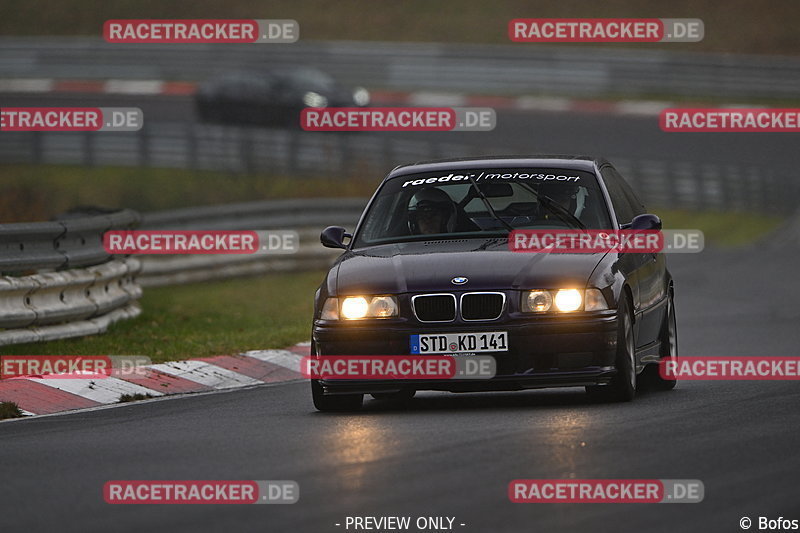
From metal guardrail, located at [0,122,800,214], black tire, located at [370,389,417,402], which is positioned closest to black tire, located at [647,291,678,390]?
black tire, located at [370,389,417,402]

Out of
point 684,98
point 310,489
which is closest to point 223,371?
point 310,489

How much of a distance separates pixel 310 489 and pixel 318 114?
3249 centimetres

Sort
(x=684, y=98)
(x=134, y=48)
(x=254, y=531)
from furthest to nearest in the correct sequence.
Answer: (x=134, y=48) → (x=684, y=98) → (x=254, y=531)

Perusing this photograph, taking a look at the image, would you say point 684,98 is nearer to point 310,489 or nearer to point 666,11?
point 666,11

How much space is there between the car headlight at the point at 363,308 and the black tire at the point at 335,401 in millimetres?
486

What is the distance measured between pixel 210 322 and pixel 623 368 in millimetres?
7490

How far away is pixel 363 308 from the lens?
32.1ft

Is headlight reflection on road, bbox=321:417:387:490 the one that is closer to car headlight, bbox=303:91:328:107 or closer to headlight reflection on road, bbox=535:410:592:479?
headlight reflection on road, bbox=535:410:592:479

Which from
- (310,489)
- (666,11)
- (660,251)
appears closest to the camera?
(310,489)

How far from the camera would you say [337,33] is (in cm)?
5366

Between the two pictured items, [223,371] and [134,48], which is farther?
[134,48]

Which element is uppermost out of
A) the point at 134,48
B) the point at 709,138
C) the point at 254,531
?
the point at 134,48

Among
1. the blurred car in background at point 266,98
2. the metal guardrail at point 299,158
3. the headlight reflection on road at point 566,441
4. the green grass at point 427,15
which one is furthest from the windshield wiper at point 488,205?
the green grass at point 427,15

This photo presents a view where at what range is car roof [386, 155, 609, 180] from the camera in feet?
36.4
